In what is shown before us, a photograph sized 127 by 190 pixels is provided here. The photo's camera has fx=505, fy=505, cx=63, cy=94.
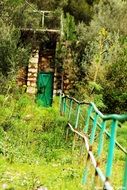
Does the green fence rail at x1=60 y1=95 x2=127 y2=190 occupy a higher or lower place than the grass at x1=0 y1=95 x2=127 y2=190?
higher

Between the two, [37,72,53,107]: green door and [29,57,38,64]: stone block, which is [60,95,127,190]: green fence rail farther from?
[37,72,53,107]: green door

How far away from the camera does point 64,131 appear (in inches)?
642

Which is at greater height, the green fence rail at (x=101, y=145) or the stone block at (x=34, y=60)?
the green fence rail at (x=101, y=145)

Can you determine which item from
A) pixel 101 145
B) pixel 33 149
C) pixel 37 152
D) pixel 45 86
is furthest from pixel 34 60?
pixel 101 145

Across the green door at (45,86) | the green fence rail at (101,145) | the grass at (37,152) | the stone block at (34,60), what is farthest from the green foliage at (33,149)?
the green door at (45,86)

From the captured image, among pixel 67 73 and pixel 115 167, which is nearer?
pixel 115 167

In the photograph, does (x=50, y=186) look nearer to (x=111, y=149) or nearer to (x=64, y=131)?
(x=111, y=149)

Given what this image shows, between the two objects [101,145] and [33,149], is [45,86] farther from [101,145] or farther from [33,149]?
[101,145]

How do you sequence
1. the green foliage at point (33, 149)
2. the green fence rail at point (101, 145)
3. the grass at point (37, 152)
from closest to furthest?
the green fence rail at point (101, 145)
the grass at point (37, 152)
the green foliage at point (33, 149)

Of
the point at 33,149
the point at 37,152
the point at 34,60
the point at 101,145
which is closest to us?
the point at 101,145

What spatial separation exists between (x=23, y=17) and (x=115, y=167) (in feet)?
57.1

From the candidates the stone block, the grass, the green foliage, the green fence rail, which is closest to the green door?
the stone block

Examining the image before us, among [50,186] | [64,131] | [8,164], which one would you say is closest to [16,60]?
[64,131]

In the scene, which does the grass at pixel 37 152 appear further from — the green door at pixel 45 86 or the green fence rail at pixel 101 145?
the green door at pixel 45 86
